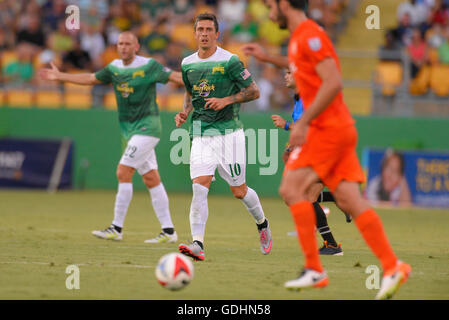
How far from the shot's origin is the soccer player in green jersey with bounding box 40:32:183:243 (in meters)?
11.3

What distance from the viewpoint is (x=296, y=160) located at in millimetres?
6914

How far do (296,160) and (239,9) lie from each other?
16.8m

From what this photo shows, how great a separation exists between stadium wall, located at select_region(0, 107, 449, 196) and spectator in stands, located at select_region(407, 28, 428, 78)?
1348mm

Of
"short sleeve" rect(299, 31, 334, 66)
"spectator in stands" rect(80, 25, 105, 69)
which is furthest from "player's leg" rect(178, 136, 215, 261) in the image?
"spectator in stands" rect(80, 25, 105, 69)

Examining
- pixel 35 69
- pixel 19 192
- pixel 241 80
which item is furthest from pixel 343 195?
pixel 35 69

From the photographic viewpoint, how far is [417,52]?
20.5 metres

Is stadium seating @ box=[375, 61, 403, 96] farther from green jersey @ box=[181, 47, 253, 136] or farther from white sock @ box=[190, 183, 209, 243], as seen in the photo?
white sock @ box=[190, 183, 209, 243]

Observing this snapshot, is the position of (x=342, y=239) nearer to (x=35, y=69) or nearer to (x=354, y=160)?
(x=354, y=160)

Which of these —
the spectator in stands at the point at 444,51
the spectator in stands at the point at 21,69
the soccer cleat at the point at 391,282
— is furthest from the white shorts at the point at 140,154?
the spectator in stands at the point at 444,51

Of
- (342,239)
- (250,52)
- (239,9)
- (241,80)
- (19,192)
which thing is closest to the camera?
(250,52)

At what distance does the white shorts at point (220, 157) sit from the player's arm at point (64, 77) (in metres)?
2.55

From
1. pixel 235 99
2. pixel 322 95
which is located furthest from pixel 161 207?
pixel 322 95

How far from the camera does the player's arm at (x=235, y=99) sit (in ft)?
30.2

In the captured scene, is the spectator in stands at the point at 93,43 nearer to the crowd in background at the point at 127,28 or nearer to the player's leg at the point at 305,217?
the crowd in background at the point at 127,28
